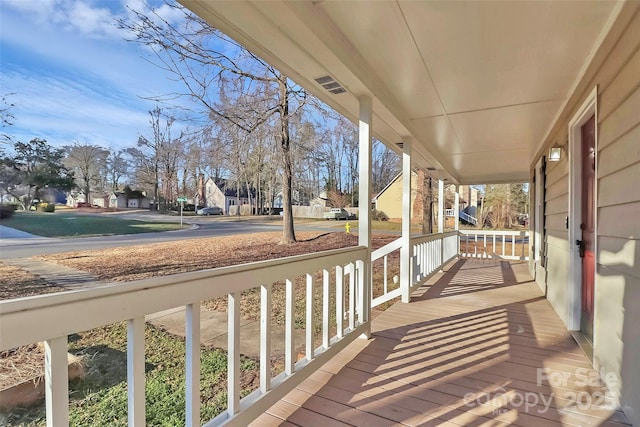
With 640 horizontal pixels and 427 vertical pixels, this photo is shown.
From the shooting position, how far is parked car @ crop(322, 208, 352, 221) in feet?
73.6

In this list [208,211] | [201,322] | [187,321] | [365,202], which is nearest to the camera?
[187,321]

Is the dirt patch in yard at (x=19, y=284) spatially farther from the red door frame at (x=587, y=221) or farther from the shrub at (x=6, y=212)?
the red door frame at (x=587, y=221)

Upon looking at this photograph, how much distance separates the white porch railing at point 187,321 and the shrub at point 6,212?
4.60 feet

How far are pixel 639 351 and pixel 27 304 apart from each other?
7.93 feet

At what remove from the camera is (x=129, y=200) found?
562cm

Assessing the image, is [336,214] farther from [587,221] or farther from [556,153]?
[587,221]

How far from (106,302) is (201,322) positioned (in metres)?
3.53

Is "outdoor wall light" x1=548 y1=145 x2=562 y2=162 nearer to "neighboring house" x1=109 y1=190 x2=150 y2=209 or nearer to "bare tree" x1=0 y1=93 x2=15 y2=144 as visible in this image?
"bare tree" x1=0 y1=93 x2=15 y2=144

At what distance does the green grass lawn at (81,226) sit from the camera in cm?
Answer: 341

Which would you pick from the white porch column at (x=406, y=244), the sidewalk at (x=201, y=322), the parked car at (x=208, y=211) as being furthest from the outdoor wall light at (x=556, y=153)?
the parked car at (x=208, y=211)

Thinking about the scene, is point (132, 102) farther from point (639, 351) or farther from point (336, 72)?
point (639, 351)

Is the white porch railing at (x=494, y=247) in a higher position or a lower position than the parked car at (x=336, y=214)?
lower

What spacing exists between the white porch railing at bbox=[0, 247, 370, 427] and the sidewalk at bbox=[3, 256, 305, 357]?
3.29 feet

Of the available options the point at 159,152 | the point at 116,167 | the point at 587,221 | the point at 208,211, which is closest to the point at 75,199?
the point at 116,167
